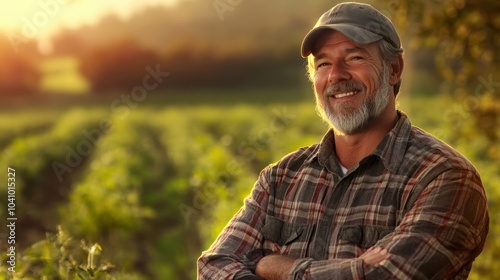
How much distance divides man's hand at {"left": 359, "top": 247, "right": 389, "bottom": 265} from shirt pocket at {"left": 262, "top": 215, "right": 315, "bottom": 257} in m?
0.41

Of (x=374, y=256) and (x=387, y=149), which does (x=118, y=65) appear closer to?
(x=387, y=149)

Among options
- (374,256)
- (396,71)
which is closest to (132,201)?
(396,71)

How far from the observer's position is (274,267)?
11.2ft

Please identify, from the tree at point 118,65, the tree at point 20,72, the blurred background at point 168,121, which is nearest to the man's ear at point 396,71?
the blurred background at point 168,121

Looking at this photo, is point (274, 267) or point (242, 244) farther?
point (242, 244)

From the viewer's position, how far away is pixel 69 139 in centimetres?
2742

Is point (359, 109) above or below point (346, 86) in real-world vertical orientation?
below

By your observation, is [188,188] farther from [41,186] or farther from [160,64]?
[160,64]

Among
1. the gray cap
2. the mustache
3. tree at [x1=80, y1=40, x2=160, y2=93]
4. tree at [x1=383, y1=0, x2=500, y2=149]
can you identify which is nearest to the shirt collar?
the mustache

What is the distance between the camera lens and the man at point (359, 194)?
3.04m

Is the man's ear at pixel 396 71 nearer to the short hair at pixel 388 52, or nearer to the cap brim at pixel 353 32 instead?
the short hair at pixel 388 52

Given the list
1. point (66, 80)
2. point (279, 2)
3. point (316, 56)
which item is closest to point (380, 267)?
point (316, 56)

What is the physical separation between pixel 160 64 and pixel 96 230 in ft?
191

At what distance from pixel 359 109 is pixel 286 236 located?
66cm
